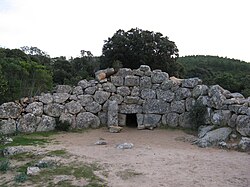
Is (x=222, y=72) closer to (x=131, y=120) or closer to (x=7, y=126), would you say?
(x=131, y=120)

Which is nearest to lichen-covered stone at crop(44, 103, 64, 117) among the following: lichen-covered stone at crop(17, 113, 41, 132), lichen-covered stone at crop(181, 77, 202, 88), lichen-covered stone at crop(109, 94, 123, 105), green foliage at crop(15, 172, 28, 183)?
lichen-covered stone at crop(17, 113, 41, 132)

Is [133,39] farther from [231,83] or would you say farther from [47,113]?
[47,113]

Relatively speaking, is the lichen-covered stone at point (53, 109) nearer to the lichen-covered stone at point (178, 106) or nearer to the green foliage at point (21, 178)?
the lichen-covered stone at point (178, 106)

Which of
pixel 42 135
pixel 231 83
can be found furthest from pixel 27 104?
pixel 231 83

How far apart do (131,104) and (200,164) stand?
6603mm

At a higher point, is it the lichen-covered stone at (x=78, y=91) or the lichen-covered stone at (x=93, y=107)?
the lichen-covered stone at (x=78, y=91)

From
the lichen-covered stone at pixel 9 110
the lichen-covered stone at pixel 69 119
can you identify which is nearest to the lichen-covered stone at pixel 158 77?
the lichen-covered stone at pixel 69 119

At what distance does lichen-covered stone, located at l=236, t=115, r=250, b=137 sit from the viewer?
10.5 metres

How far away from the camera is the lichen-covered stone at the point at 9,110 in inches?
494

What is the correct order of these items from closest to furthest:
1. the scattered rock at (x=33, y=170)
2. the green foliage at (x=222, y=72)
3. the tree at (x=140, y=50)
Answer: the scattered rock at (x=33, y=170) → the green foliage at (x=222, y=72) → the tree at (x=140, y=50)

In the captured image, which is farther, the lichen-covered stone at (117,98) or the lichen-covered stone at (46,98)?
the lichen-covered stone at (117,98)

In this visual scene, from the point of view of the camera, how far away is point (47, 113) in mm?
13250

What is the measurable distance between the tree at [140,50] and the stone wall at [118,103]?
7.62 m

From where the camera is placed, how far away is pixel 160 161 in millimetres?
8250
